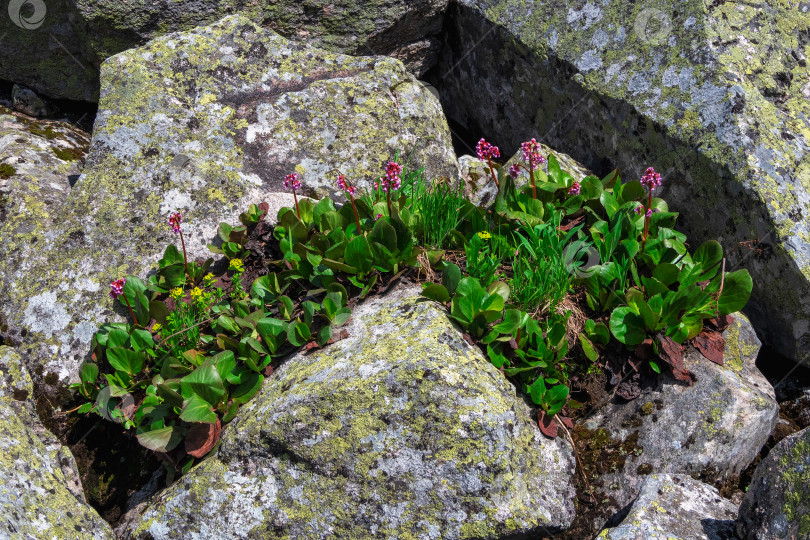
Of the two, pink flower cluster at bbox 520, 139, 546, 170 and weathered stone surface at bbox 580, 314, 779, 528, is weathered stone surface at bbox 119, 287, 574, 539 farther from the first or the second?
pink flower cluster at bbox 520, 139, 546, 170

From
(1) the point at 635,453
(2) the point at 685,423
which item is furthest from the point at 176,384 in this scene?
(2) the point at 685,423

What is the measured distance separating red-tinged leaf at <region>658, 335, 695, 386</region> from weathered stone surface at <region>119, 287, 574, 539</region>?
85 centimetres

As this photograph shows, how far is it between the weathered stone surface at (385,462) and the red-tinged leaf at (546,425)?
52mm

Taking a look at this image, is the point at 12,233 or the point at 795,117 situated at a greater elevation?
the point at 795,117

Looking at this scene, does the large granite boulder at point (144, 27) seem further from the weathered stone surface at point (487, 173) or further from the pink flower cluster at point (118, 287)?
the pink flower cluster at point (118, 287)

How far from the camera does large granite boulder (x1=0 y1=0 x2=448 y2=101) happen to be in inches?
228

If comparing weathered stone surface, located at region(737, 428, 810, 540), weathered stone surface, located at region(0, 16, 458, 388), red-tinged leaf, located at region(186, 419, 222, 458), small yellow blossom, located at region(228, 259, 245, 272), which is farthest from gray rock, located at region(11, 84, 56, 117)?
weathered stone surface, located at region(737, 428, 810, 540)

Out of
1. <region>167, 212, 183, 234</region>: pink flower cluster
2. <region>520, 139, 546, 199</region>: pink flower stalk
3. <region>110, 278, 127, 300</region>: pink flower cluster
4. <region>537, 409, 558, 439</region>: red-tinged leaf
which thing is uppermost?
<region>520, 139, 546, 199</region>: pink flower stalk

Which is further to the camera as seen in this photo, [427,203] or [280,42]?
[280,42]

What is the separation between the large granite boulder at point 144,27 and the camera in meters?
5.79

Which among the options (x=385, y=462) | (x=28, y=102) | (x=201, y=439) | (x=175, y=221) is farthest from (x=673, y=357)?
(x=28, y=102)

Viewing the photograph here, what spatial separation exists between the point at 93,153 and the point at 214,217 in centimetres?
110

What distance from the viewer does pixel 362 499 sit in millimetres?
3396

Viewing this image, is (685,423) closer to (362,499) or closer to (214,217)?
(362,499)
